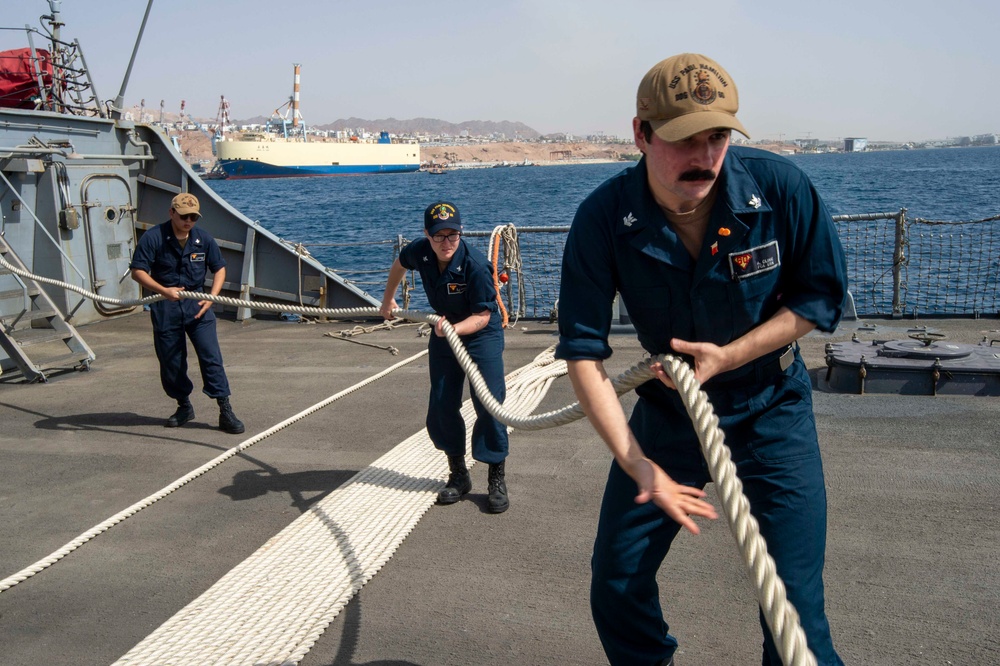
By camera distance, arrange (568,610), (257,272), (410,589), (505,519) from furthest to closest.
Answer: (257,272)
(505,519)
(410,589)
(568,610)

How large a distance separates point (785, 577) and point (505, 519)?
2.46 metres

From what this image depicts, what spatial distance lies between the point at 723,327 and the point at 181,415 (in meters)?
5.39

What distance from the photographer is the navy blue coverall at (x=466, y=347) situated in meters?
4.64

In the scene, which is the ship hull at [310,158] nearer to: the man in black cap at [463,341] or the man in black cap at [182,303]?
the man in black cap at [182,303]

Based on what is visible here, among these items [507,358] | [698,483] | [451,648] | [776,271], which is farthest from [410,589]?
[507,358]

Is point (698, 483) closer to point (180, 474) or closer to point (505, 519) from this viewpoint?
point (505, 519)

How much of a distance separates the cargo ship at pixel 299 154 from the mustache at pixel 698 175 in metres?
113

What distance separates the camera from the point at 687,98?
76.0 inches

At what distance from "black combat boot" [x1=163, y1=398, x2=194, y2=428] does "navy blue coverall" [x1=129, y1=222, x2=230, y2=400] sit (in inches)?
7.2

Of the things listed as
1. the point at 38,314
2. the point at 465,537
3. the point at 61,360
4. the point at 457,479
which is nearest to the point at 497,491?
the point at 457,479

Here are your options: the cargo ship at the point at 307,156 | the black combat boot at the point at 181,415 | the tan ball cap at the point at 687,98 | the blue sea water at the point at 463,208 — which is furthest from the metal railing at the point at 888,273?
the cargo ship at the point at 307,156

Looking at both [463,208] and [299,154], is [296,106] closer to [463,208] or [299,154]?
[299,154]

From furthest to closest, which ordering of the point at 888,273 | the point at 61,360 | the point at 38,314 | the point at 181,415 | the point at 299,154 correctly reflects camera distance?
1. the point at 299,154
2. the point at 888,273
3. the point at 38,314
4. the point at 61,360
5. the point at 181,415

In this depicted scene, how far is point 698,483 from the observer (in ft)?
7.65
